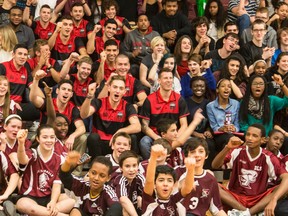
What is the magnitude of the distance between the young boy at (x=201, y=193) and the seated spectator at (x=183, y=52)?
2.60 meters

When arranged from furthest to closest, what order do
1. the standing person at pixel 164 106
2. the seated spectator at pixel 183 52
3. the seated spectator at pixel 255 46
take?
the seated spectator at pixel 255 46
the seated spectator at pixel 183 52
the standing person at pixel 164 106

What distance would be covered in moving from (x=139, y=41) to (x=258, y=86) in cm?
198

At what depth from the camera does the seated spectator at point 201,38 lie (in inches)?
472

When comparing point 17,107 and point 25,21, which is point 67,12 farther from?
point 17,107

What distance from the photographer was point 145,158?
33.2 feet

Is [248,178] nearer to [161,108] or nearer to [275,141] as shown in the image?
[275,141]

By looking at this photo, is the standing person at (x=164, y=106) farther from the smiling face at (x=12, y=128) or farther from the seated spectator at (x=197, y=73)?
the smiling face at (x=12, y=128)

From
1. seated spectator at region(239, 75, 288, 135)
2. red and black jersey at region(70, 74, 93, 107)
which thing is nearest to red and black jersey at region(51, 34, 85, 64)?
red and black jersey at region(70, 74, 93, 107)

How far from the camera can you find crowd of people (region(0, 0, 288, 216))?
8.96m

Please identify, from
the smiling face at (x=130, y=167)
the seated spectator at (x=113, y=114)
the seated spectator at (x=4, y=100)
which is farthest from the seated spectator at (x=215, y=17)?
the smiling face at (x=130, y=167)

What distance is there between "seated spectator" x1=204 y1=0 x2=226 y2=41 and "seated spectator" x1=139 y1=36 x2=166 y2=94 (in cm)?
145

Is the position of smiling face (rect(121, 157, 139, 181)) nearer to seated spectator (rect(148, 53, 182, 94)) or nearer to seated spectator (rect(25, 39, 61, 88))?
seated spectator (rect(148, 53, 182, 94))

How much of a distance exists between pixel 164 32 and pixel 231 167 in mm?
3263

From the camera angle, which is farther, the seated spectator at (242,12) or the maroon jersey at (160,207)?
the seated spectator at (242,12)
